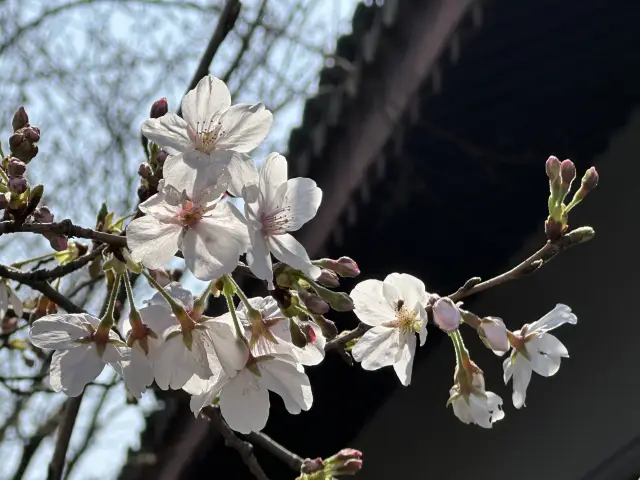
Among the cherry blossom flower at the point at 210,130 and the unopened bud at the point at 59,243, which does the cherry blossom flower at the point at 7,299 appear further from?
the cherry blossom flower at the point at 210,130

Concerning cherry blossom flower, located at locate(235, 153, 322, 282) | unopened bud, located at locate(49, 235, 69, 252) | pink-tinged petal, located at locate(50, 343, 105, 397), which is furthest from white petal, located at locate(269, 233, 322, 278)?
unopened bud, located at locate(49, 235, 69, 252)

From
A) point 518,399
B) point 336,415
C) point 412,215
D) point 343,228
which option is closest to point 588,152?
point 412,215

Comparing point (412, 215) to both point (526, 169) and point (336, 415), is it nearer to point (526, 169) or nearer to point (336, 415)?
point (526, 169)

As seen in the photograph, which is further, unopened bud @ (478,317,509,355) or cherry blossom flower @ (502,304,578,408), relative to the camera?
cherry blossom flower @ (502,304,578,408)

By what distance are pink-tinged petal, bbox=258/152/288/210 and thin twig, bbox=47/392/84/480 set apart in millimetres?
1175

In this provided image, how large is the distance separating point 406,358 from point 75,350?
49 cm

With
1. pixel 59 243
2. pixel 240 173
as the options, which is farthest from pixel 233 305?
pixel 59 243

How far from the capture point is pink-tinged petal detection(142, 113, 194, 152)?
3.04ft

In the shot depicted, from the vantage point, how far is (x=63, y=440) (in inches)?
75.1

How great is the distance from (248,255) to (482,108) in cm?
96

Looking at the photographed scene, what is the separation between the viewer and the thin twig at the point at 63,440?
1884 mm

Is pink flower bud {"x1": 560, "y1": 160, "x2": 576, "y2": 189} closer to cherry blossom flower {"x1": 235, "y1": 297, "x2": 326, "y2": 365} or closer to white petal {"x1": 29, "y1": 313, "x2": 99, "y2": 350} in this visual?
cherry blossom flower {"x1": 235, "y1": 297, "x2": 326, "y2": 365}

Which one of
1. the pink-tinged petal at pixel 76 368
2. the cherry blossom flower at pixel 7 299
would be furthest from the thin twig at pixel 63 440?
the pink-tinged petal at pixel 76 368

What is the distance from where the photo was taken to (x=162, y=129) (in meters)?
0.95
